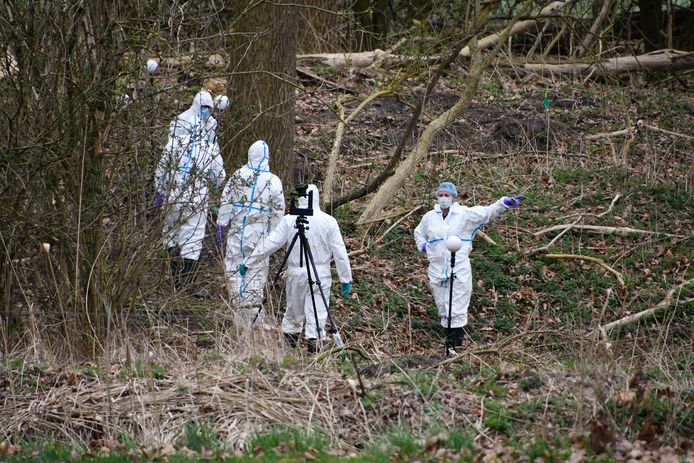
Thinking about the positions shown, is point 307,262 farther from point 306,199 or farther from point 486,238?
point 486,238

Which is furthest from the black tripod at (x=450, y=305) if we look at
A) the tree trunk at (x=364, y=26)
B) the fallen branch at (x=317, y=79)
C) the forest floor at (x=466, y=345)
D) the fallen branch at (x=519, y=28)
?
the tree trunk at (x=364, y=26)

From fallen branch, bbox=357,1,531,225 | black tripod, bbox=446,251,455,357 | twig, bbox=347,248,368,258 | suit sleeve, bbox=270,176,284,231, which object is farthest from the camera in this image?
fallen branch, bbox=357,1,531,225

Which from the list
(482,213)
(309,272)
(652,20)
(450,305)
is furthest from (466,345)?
(652,20)

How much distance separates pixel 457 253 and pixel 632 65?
32.9 feet

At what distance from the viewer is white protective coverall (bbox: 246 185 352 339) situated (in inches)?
414

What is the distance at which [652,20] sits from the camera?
20.9 meters

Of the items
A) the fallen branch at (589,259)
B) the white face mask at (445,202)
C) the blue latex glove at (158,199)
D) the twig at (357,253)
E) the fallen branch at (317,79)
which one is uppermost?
the fallen branch at (317,79)

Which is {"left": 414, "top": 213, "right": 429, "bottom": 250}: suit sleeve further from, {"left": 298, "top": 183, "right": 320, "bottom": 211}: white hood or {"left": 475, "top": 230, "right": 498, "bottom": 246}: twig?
{"left": 475, "top": 230, "right": 498, "bottom": 246}: twig

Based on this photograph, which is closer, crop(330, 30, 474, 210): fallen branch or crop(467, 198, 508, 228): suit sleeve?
crop(467, 198, 508, 228): suit sleeve

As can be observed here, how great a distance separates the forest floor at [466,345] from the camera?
6152 mm

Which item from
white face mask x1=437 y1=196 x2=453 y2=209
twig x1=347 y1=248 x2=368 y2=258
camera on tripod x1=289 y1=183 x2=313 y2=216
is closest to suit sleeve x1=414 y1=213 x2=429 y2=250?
white face mask x1=437 y1=196 x2=453 y2=209

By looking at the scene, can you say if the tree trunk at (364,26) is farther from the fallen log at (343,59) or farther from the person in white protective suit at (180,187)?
the person in white protective suit at (180,187)

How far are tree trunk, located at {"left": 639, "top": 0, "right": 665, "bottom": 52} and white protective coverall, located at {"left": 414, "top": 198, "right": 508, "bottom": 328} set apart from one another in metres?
11.2

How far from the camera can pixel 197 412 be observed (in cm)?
651
